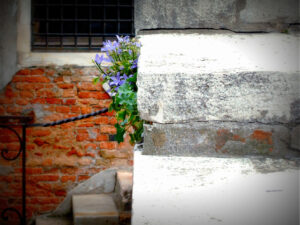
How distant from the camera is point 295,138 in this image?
104 cm

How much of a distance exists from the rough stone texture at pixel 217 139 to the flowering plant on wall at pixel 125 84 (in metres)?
0.34

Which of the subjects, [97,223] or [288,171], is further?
[97,223]

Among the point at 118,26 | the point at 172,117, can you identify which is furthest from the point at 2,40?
the point at 172,117

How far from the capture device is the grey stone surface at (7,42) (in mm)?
4309

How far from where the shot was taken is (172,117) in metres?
1.07

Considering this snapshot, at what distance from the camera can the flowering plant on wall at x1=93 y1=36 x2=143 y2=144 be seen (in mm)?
1401

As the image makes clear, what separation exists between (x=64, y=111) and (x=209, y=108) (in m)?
3.51

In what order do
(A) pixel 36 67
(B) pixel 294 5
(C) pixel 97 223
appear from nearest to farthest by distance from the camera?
(B) pixel 294 5 < (C) pixel 97 223 < (A) pixel 36 67

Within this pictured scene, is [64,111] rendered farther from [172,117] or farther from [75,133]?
[172,117]

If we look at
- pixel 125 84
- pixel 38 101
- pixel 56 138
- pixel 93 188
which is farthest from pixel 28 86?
pixel 125 84

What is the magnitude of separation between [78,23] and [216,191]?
13.2 feet

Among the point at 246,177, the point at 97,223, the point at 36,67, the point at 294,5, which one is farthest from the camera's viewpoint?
the point at 36,67

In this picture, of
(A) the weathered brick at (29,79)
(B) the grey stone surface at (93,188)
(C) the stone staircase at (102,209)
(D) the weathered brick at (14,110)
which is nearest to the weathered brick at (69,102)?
(A) the weathered brick at (29,79)

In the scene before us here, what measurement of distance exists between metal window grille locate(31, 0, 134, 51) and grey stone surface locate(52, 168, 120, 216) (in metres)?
1.71
